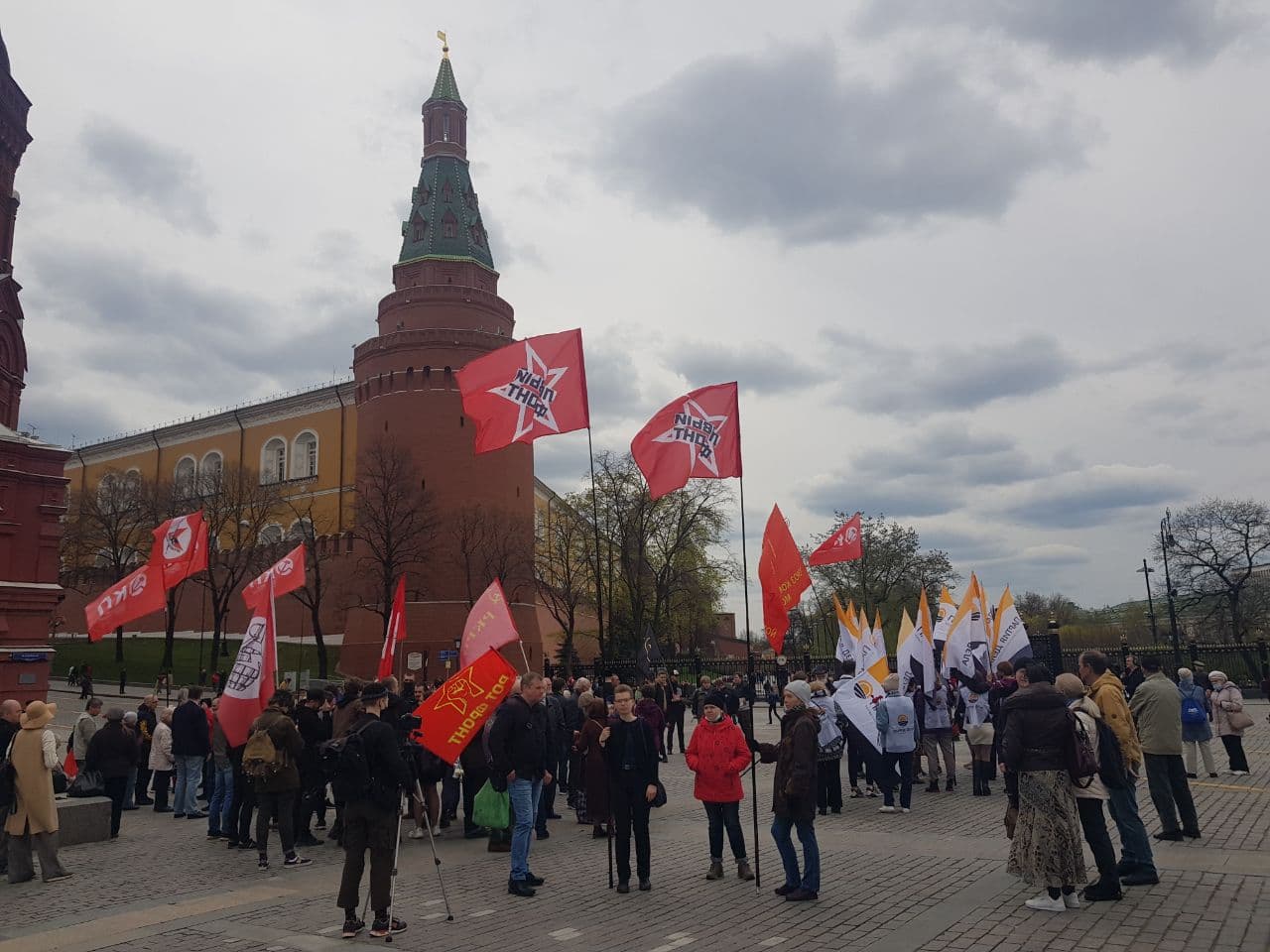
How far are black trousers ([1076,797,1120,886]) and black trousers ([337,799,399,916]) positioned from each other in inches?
220

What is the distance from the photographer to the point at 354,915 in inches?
298

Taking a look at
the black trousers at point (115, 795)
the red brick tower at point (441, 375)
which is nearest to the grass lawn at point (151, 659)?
the red brick tower at point (441, 375)

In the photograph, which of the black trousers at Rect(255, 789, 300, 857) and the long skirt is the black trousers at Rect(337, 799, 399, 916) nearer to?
the black trousers at Rect(255, 789, 300, 857)

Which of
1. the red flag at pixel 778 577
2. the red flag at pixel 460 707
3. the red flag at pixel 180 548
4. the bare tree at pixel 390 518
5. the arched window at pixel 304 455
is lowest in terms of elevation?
the red flag at pixel 460 707

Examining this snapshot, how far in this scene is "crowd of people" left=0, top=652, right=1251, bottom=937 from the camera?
7645 millimetres

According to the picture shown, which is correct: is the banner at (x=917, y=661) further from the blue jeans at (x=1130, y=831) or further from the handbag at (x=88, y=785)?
the handbag at (x=88, y=785)

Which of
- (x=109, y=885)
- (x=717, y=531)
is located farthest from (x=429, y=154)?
(x=109, y=885)

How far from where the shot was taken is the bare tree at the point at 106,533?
63.1 m

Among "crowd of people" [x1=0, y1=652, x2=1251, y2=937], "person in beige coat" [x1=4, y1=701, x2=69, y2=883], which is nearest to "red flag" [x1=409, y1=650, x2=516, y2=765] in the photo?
"crowd of people" [x1=0, y1=652, x2=1251, y2=937]

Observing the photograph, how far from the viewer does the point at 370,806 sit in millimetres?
7664

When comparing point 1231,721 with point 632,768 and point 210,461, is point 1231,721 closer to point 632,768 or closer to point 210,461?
point 632,768

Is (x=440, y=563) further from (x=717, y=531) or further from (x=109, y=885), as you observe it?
(x=109, y=885)

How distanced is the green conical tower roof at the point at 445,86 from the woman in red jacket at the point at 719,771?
64734 mm

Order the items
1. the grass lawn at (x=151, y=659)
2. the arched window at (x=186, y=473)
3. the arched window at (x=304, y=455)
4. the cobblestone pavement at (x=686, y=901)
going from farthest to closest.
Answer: the arched window at (x=304, y=455) < the arched window at (x=186, y=473) < the grass lawn at (x=151, y=659) < the cobblestone pavement at (x=686, y=901)
